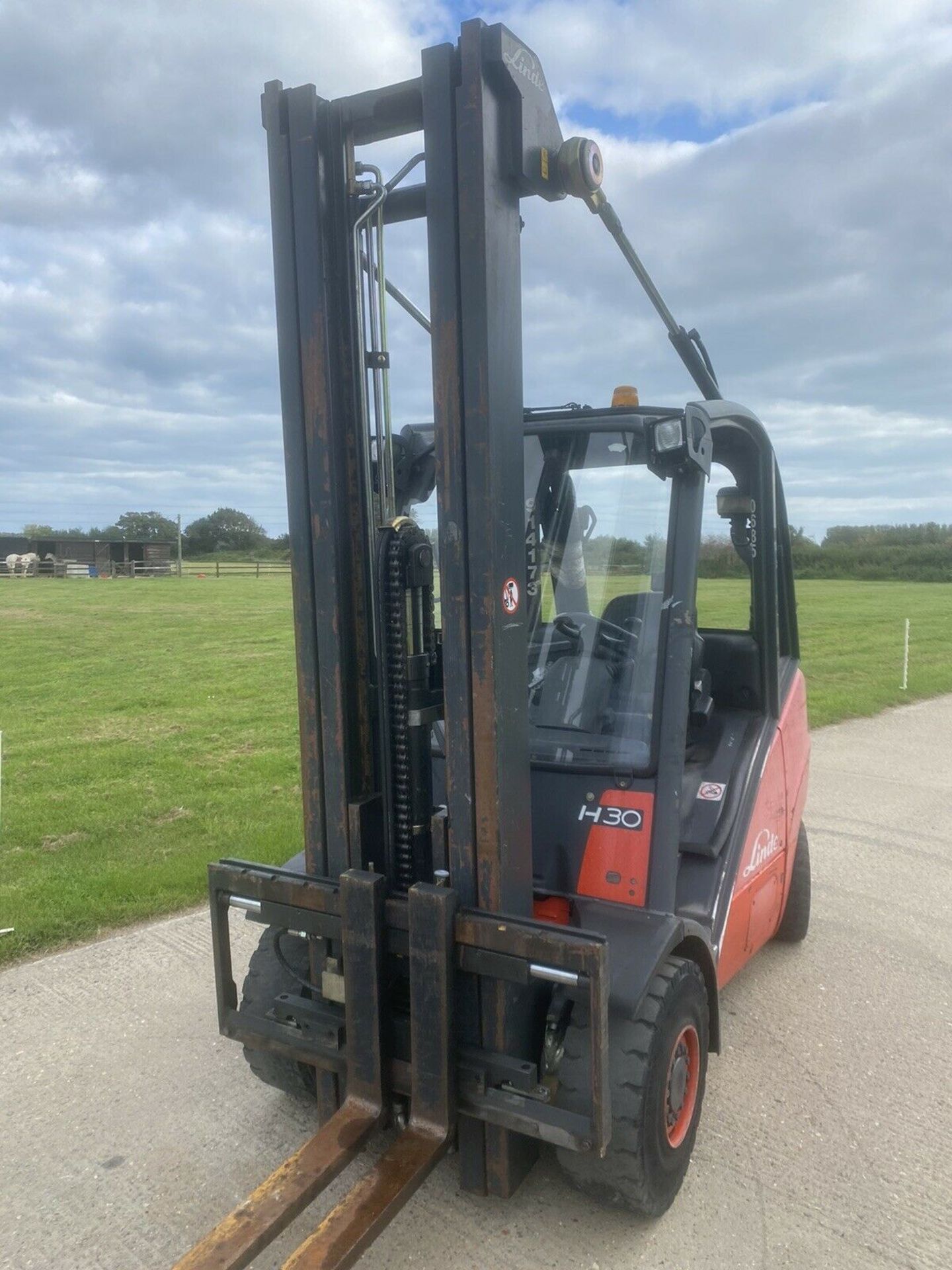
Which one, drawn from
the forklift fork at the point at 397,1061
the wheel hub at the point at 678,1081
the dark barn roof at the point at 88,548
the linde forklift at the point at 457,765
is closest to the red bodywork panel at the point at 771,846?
the linde forklift at the point at 457,765

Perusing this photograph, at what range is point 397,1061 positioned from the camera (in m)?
2.89

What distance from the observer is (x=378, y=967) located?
2.82 m

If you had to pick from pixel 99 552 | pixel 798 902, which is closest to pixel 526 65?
pixel 798 902

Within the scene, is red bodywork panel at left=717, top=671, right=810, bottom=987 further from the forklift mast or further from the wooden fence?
the wooden fence

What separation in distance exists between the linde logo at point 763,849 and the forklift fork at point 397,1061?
1.43 meters

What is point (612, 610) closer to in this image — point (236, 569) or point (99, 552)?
point (236, 569)

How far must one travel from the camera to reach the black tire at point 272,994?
10.7 ft

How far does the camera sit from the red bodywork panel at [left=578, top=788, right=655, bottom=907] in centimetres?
327

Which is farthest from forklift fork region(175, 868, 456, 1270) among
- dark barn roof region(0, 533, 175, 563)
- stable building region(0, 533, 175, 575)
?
dark barn roof region(0, 533, 175, 563)

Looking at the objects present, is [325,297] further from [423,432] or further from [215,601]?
[215,601]

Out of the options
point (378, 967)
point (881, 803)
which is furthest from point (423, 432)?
point (881, 803)

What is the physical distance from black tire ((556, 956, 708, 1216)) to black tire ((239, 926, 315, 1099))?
3.08ft

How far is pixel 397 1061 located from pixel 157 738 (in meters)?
9.14

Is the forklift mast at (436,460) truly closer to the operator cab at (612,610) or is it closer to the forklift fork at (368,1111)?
the forklift fork at (368,1111)
